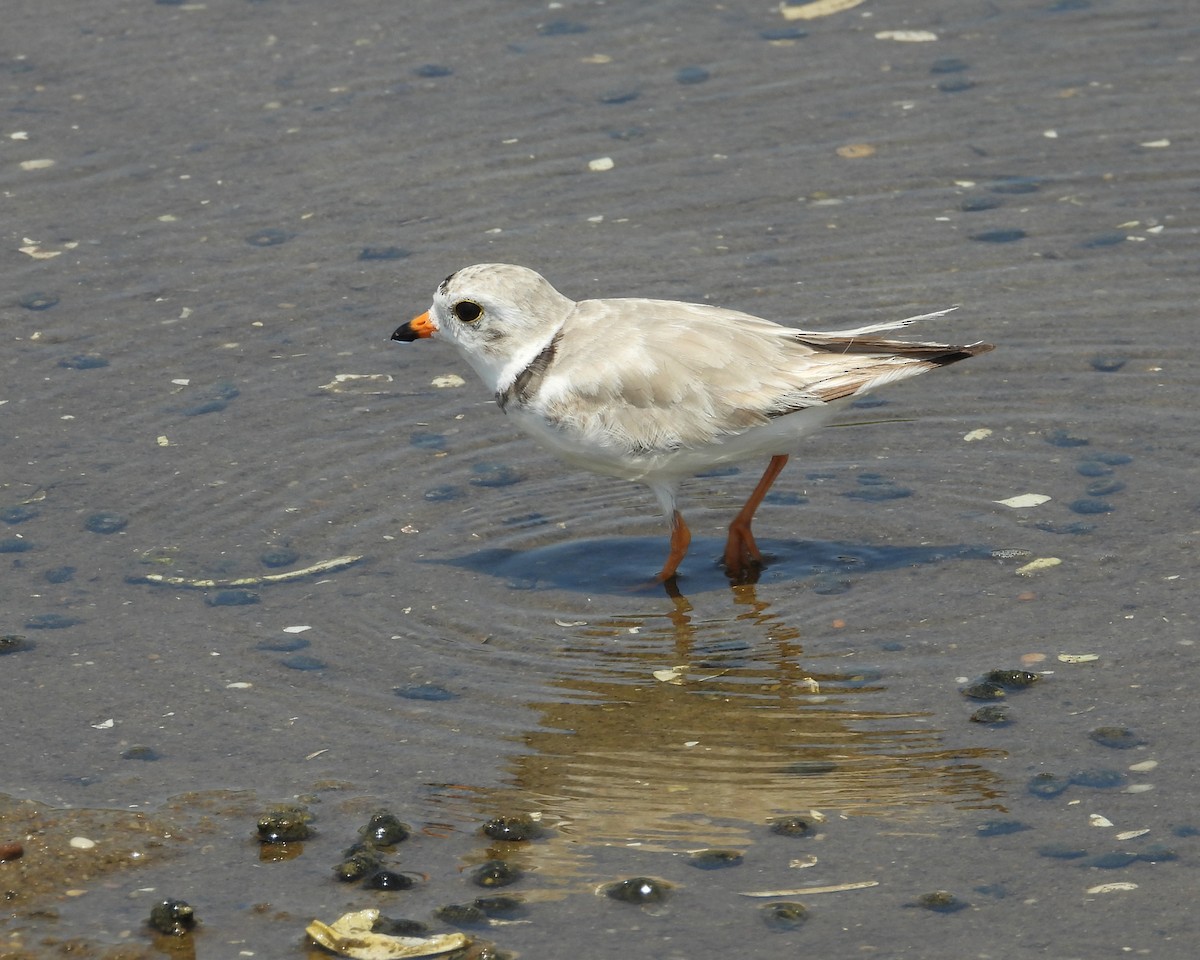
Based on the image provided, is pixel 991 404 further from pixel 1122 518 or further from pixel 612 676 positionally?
pixel 612 676

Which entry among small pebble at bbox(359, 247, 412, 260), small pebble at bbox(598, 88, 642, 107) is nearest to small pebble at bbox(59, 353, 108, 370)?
small pebble at bbox(359, 247, 412, 260)

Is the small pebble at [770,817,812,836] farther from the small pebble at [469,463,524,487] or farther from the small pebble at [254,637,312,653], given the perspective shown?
the small pebble at [469,463,524,487]

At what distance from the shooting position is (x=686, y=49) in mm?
12828

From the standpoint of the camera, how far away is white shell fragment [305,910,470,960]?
5.62 metres

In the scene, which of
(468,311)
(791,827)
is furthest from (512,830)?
(468,311)

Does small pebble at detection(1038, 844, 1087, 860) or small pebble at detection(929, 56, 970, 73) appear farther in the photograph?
small pebble at detection(929, 56, 970, 73)

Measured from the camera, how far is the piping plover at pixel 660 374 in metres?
7.93

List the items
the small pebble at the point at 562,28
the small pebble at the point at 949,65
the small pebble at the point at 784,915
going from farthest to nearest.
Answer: the small pebble at the point at 562,28, the small pebble at the point at 949,65, the small pebble at the point at 784,915

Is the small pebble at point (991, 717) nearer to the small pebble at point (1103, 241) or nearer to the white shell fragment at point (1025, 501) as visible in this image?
the white shell fragment at point (1025, 501)

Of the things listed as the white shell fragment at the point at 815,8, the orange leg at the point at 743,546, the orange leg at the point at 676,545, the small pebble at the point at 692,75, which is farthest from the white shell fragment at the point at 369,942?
the white shell fragment at the point at 815,8

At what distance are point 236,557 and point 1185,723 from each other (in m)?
4.23

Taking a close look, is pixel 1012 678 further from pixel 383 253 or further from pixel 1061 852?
pixel 383 253

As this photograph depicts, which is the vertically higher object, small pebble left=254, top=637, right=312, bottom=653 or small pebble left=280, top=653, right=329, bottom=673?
small pebble left=254, top=637, right=312, bottom=653

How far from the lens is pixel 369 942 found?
566 centimetres
